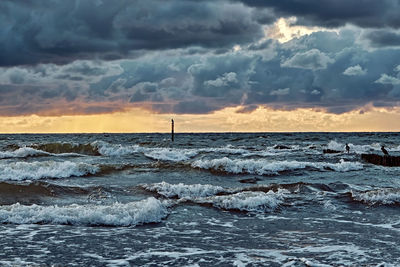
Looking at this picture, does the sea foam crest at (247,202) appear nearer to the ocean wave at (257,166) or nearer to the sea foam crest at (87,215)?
the sea foam crest at (87,215)

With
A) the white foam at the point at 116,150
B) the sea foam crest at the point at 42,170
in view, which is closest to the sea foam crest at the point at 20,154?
the white foam at the point at 116,150

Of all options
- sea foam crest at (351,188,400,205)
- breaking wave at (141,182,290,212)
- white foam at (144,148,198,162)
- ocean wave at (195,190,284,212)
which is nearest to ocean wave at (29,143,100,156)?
white foam at (144,148,198,162)

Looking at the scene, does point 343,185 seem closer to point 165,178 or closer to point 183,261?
point 165,178

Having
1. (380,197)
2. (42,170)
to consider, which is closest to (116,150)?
(42,170)

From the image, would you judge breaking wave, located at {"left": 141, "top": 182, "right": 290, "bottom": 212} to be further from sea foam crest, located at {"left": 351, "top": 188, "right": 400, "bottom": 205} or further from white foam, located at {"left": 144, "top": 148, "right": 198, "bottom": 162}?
white foam, located at {"left": 144, "top": 148, "right": 198, "bottom": 162}

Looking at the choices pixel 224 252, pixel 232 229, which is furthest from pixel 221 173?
pixel 224 252

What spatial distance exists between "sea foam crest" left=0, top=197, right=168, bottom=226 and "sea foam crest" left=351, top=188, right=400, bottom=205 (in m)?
6.94

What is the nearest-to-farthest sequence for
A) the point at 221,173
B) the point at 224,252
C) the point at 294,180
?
the point at 224,252 → the point at 294,180 → the point at 221,173

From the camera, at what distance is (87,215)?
1165 centimetres

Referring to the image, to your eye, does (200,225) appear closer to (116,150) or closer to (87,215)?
(87,215)

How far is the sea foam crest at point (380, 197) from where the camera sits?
14586 mm

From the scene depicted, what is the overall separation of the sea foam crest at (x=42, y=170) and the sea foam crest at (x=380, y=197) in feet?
47.0

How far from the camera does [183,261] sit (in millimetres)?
8234

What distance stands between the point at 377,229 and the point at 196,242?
4644 millimetres
